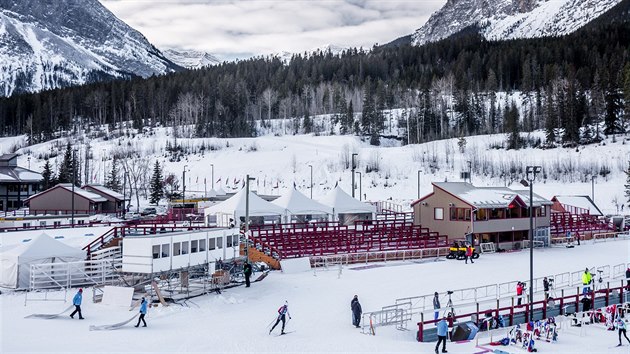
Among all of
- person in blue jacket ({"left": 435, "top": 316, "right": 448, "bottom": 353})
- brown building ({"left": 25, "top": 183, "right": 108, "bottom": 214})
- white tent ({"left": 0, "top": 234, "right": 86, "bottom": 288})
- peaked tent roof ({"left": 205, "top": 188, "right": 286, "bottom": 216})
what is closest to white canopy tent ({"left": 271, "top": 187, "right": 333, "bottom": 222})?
peaked tent roof ({"left": 205, "top": 188, "right": 286, "bottom": 216})

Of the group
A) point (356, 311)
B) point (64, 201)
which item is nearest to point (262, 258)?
point (356, 311)

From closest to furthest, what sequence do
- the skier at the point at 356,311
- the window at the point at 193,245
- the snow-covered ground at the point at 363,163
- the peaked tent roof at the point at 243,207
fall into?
the skier at the point at 356,311 < the window at the point at 193,245 < the peaked tent roof at the point at 243,207 < the snow-covered ground at the point at 363,163

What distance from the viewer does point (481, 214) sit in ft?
144

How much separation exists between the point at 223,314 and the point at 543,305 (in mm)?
13805

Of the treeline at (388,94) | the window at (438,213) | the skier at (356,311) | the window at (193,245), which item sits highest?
the treeline at (388,94)

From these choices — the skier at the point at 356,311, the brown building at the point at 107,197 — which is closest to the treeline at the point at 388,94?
the brown building at the point at 107,197

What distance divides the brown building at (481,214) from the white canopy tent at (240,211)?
12615 millimetres

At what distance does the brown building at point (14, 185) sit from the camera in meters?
74.0

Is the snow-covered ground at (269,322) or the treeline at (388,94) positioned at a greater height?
the treeline at (388,94)

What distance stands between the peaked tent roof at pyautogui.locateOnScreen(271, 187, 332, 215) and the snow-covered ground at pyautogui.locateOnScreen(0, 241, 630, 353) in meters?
15.0

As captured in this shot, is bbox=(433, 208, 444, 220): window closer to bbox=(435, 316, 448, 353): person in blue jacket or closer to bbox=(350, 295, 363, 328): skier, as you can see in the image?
bbox=(350, 295, 363, 328): skier

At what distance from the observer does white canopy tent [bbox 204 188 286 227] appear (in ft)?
144

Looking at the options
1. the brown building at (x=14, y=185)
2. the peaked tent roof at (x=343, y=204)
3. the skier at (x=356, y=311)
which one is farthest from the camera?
the brown building at (x=14, y=185)

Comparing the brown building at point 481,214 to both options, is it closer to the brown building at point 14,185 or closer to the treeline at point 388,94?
the treeline at point 388,94
